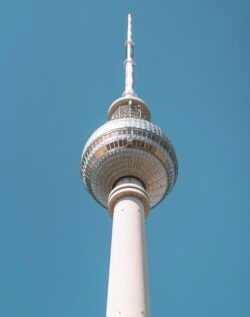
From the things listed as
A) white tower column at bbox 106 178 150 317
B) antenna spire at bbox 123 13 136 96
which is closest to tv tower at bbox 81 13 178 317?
white tower column at bbox 106 178 150 317

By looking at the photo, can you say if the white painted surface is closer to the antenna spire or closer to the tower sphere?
the tower sphere

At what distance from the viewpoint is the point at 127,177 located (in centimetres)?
4403

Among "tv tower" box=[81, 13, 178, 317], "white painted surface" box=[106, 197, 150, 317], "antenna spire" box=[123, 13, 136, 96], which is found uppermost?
"antenna spire" box=[123, 13, 136, 96]

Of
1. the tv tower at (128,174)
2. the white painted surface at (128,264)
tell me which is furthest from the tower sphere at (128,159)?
the white painted surface at (128,264)

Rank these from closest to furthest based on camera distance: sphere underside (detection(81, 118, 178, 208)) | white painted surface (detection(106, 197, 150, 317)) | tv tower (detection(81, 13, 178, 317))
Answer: white painted surface (detection(106, 197, 150, 317)) → tv tower (detection(81, 13, 178, 317)) → sphere underside (detection(81, 118, 178, 208))

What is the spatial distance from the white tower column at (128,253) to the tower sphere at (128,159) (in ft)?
4.71

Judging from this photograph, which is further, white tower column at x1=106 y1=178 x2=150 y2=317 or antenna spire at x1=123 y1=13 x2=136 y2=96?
antenna spire at x1=123 y1=13 x2=136 y2=96

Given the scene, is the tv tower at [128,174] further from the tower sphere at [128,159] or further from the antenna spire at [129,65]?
the antenna spire at [129,65]

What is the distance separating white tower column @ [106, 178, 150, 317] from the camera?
1291 inches

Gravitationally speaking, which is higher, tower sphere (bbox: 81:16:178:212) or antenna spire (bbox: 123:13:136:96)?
antenna spire (bbox: 123:13:136:96)

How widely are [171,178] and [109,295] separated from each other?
601 inches

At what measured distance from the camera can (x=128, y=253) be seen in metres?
36.2

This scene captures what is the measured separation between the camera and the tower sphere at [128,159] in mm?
43750

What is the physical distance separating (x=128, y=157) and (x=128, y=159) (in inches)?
7.2
